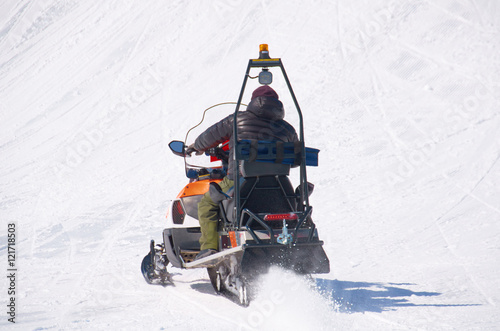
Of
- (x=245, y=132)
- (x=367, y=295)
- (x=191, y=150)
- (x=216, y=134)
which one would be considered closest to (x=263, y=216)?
(x=245, y=132)

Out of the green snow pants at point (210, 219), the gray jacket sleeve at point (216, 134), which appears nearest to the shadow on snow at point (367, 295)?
the green snow pants at point (210, 219)

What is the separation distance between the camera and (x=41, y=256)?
6.54 meters

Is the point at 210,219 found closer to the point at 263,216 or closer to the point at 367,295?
the point at 263,216

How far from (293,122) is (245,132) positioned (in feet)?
25.7

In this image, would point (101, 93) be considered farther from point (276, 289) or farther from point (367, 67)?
point (276, 289)

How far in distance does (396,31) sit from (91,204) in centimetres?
1024

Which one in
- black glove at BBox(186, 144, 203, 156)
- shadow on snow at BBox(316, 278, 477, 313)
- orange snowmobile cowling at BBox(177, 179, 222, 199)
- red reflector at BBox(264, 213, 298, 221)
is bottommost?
shadow on snow at BBox(316, 278, 477, 313)

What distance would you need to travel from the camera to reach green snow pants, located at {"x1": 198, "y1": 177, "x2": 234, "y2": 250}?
15.0ft

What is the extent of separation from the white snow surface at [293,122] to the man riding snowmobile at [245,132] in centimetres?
52

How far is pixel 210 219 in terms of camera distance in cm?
458

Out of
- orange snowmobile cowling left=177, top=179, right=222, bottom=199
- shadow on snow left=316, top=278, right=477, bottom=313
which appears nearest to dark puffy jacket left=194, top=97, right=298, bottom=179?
orange snowmobile cowling left=177, top=179, right=222, bottom=199

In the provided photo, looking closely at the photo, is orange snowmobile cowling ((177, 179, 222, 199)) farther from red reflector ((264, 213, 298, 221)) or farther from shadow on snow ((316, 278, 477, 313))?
shadow on snow ((316, 278, 477, 313))

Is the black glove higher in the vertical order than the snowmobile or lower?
higher

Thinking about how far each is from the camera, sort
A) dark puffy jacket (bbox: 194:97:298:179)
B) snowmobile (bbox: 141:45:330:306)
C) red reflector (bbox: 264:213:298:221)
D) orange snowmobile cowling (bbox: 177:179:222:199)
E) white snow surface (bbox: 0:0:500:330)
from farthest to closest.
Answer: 1. orange snowmobile cowling (bbox: 177:179:222:199)
2. dark puffy jacket (bbox: 194:97:298:179)
3. white snow surface (bbox: 0:0:500:330)
4. red reflector (bbox: 264:213:298:221)
5. snowmobile (bbox: 141:45:330:306)
